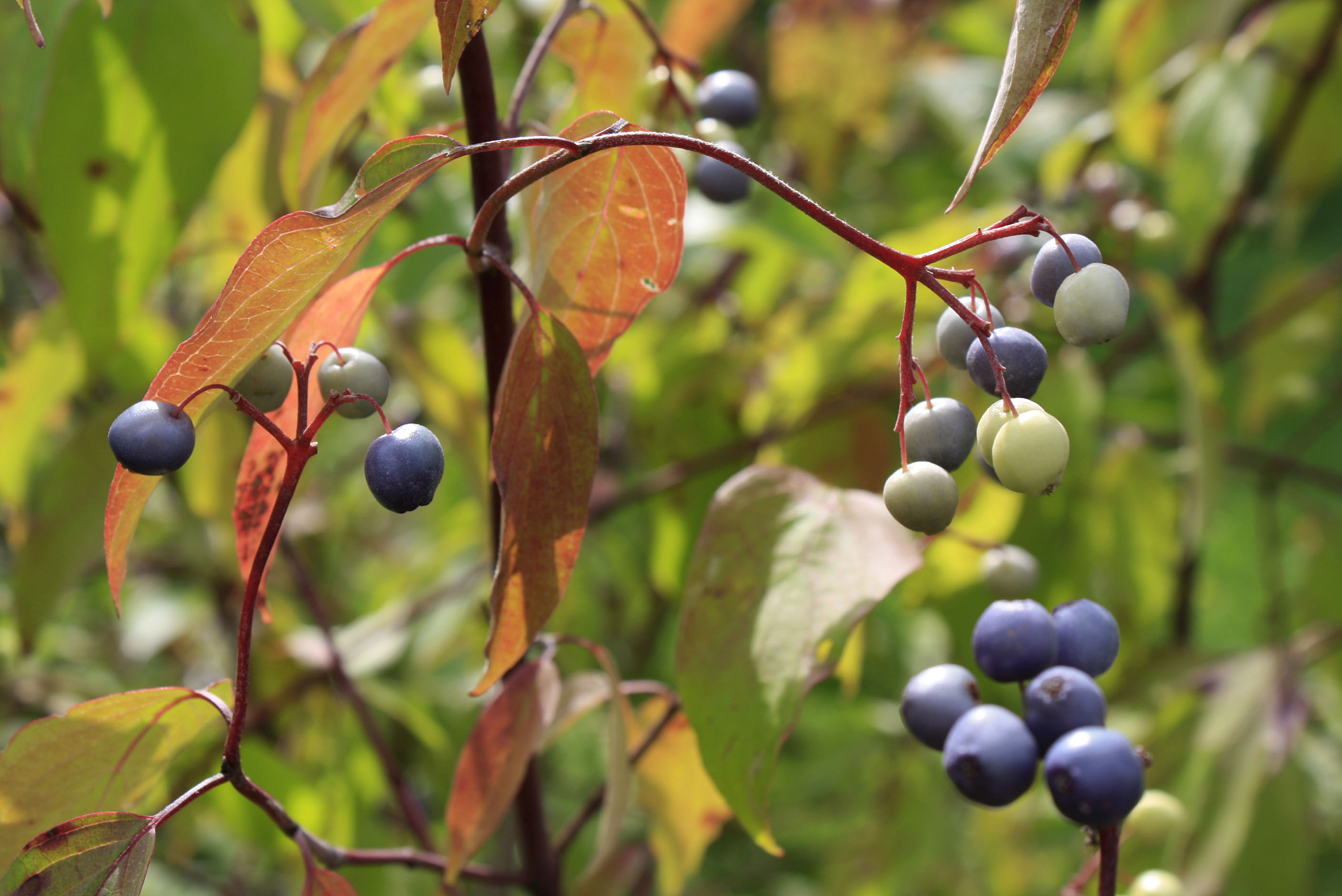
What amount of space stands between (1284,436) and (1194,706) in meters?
1.41

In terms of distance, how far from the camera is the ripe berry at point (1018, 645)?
1.45 feet

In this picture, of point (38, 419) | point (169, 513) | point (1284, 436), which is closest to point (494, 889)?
point (38, 419)

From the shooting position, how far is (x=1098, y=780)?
38cm

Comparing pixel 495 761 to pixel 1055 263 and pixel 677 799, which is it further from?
pixel 1055 263

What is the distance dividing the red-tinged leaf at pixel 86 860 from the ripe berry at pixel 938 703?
0.28 m

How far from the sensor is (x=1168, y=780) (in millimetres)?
986

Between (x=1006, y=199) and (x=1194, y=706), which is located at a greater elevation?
(x=1006, y=199)

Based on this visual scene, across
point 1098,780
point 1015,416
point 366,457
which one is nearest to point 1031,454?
point 1015,416

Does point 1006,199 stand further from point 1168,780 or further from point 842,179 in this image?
point 1168,780

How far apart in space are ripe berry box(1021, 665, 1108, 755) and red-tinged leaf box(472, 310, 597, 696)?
0.60ft

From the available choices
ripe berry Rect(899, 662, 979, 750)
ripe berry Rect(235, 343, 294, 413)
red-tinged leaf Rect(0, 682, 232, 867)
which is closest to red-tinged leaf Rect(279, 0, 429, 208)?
ripe berry Rect(235, 343, 294, 413)

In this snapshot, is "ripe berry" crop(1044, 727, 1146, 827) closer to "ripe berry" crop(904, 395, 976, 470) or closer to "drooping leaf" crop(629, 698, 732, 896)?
"ripe berry" crop(904, 395, 976, 470)

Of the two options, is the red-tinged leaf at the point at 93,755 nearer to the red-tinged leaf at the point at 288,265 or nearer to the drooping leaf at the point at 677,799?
the red-tinged leaf at the point at 288,265

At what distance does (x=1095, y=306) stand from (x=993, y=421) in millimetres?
49
